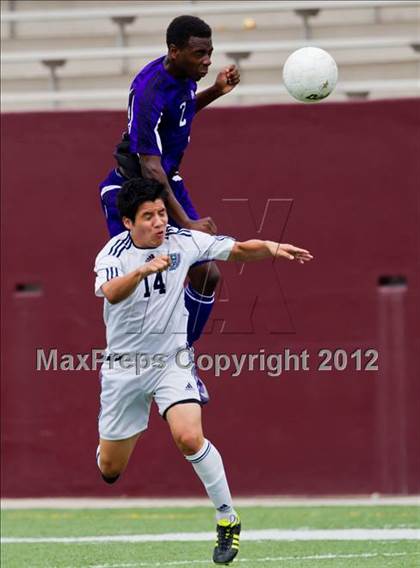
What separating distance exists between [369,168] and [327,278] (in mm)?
1023

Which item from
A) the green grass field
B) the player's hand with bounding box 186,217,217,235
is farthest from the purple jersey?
the green grass field

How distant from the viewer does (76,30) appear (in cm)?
1528

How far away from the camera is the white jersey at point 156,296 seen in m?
7.60

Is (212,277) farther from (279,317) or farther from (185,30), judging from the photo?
(279,317)

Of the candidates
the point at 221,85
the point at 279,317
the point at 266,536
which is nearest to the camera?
the point at 221,85

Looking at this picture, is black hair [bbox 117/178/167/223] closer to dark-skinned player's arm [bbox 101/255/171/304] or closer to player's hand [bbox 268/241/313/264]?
dark-skinned player's arm [bbox 101/255/171/304]

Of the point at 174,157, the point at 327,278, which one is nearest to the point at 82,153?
the point at 327,278

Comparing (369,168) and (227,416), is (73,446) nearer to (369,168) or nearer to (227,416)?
(227,416)

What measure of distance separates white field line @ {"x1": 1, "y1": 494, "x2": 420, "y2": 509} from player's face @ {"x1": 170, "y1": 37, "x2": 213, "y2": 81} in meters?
5.01

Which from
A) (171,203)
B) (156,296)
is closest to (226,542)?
(156,296)

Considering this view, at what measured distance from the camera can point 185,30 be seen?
7.68m

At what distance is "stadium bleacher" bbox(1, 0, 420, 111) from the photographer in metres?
13.0

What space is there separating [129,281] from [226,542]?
1.50m

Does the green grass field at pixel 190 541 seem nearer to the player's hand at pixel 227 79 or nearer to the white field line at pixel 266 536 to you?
the white field line at pixel 266 536
